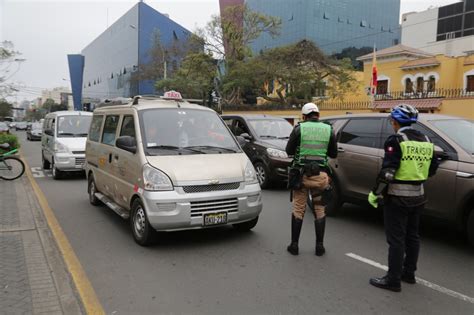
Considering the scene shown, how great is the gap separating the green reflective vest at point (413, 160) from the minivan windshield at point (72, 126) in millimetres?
10053

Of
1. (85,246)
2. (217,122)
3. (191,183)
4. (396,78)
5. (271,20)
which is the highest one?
(271,20)

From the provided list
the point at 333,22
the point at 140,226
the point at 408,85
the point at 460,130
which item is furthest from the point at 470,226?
the point at 333,22

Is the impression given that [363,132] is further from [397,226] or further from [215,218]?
[215,218]

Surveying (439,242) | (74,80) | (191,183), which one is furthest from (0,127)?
(74,80)

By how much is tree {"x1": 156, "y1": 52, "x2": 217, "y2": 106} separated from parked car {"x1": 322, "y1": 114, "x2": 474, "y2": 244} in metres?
29.2

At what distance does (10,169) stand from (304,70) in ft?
83.7

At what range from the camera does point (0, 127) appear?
2147cm

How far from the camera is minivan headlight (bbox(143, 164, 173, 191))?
519 centimetres

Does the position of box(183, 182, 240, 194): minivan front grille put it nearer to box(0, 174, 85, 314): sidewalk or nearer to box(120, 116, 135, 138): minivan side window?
box(120, 116, 135, 138): minivan side window

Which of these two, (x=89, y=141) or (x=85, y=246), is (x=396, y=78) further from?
(x=85, y=246)

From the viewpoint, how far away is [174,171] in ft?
17.3

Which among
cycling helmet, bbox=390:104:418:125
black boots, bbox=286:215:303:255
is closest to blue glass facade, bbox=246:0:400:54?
black boots, bbox=286:215:303:255

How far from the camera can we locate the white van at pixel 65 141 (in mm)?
11352

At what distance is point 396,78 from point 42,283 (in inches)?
1359
